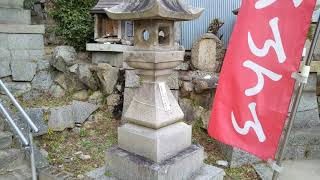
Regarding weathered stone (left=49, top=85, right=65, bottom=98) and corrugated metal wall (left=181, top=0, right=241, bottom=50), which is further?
corrugated metal wall (left=181, top=0, right=241, bottom=50)

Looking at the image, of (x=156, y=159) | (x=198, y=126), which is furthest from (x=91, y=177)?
(x=198, y=126)

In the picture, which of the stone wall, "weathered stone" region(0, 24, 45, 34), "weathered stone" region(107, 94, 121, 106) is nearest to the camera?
"weathered stone" region(0, 24, 45, 34)

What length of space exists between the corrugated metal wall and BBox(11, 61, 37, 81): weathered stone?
3.30 meters

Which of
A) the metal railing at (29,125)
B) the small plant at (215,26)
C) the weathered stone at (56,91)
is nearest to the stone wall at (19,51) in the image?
the weathered stone at (56,91)

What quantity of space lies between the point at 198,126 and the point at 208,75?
1012 mm

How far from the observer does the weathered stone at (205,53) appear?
608cm

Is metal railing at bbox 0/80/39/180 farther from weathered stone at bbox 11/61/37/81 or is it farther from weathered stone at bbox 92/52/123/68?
weathered stone at bbox 92/52/123/68

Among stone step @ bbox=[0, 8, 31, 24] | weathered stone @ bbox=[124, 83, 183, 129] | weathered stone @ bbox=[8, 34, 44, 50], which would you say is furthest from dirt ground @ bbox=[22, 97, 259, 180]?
weathered stone @ bbox=[124, 83, 183, 129]

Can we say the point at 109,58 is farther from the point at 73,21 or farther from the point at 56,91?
the point at 73,21

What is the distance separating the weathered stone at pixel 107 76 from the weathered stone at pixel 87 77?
21 cm

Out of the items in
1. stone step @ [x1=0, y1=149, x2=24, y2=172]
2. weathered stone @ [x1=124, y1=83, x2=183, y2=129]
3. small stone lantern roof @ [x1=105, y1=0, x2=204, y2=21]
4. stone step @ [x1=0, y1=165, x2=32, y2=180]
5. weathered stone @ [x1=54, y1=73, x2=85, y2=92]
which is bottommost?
stone step @ [x1=0, y1=165, x2=32, y2=180]

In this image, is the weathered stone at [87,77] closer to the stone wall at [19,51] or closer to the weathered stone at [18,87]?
the stone wall at [19,51]

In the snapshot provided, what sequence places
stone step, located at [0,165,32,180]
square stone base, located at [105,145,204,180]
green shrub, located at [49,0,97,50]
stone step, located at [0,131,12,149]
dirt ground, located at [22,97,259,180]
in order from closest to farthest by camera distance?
square stone base, located at [105,145,204,180] < stone step, located at [0,165,32,180] < stone step, located at [0,131,12,149] < dirt ground, located at [22,97,259,180] < green shrub, located at [49,0,97,50]

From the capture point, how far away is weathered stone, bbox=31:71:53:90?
629 cm
